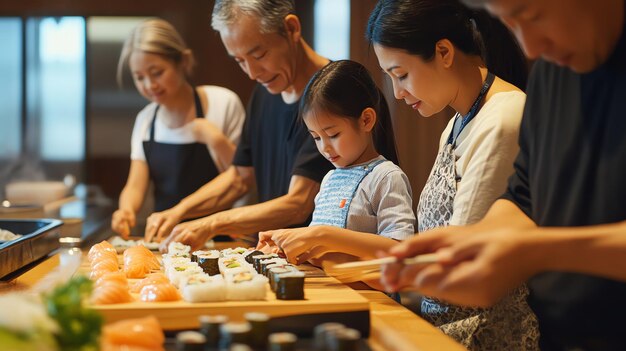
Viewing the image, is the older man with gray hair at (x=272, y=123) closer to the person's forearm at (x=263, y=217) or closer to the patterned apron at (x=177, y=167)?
the person's forearm at (x=263, y=217)

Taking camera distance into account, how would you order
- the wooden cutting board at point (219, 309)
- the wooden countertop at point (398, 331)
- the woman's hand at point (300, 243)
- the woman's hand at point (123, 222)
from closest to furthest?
the wooden countertop at point (398, 331) < the wooden cutting board at point (219, 309) < the woman's hand at point (300, 243) < the woman's hand at point (123, 222)

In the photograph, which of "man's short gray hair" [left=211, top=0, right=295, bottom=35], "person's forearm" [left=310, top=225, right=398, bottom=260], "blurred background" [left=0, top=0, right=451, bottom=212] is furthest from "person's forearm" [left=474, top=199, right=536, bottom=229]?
"blurred background" [left=0, top=0, right=451, bottom=212]

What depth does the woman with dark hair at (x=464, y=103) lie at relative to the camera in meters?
1.84

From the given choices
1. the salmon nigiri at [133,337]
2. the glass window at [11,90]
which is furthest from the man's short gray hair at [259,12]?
the glass window at [11,90]

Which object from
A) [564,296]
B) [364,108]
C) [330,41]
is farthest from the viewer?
[330,41]

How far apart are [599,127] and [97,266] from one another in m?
1.36

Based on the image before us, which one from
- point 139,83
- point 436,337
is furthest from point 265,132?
point 436,337

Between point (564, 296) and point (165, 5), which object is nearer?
point (564, 296)

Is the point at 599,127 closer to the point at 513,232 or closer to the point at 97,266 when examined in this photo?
the point at 513,232

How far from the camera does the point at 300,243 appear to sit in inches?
82.6

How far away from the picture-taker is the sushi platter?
1666mm

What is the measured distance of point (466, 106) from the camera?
79.9 inches

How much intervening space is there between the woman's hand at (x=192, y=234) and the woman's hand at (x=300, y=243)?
2.19ft

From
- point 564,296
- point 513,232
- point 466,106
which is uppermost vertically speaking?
point 466,106
